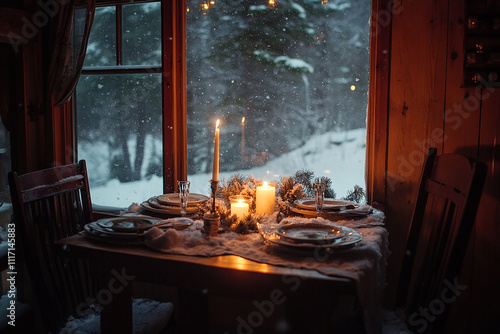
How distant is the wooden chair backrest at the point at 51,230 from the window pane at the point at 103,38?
80 centimetres

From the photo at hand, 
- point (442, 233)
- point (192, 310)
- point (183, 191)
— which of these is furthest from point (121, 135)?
A: point (442, 233)

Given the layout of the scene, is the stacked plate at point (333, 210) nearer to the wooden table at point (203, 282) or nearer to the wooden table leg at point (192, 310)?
the wooden table at point (203, 282)

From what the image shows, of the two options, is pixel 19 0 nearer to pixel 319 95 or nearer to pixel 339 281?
pixel 319 95

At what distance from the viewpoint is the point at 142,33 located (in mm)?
2199

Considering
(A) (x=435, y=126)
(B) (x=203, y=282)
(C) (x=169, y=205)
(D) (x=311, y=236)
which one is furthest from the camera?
(A) (x=435, y=126)

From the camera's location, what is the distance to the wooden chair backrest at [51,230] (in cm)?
137

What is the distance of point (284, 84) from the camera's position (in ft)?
6.89

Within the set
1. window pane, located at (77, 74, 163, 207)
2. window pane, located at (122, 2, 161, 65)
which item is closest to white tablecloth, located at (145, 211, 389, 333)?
window pane, located at (77, 74, 163, 207)

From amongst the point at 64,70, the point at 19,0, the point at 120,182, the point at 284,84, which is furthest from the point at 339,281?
the point at 19,0

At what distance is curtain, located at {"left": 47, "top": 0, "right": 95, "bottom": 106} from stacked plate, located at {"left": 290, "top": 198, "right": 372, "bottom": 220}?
1401 millimetres

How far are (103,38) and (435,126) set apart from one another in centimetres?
175

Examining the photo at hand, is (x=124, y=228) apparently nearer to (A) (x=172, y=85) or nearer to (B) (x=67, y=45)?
(A) (x=172, y=85)

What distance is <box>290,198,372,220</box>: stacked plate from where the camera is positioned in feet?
5.06

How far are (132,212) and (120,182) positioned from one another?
0.73 m
